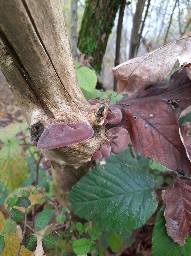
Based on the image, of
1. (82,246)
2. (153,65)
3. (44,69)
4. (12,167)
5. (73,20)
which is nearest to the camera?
(44,69)

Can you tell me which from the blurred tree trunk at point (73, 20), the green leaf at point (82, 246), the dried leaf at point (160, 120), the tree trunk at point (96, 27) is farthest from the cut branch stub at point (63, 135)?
the tree trunk at point (96, 27)

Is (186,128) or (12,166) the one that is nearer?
(186,128)

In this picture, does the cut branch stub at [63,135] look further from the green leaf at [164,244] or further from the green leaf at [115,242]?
the green leaf at [115,242]

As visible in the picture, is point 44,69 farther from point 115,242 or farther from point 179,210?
point 115,242

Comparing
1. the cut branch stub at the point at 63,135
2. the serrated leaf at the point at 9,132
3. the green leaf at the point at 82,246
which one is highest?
the cut branch stub at the point at 63,135

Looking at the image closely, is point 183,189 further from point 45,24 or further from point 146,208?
point 45,24

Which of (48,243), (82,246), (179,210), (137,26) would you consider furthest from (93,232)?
(137,26)

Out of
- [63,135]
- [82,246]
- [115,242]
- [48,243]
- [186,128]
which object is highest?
[63,135]
